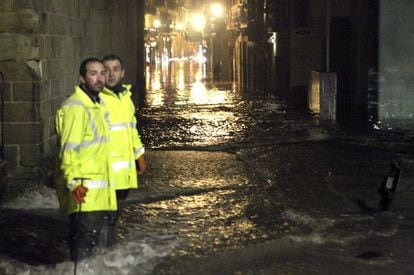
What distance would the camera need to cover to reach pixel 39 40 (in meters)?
8.51

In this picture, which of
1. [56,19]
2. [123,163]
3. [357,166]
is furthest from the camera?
[357,166]

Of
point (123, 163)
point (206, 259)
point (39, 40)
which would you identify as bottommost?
point (206, 259)

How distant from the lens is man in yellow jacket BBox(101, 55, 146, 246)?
5695mm

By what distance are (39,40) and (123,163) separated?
137 inches

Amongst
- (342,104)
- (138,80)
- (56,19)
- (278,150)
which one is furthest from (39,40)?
(138,80)

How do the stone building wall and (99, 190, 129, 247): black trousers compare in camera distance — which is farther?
the stone building wall

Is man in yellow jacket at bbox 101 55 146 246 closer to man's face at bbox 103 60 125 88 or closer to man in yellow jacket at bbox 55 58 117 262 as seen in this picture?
man's face at bbox 103 60 125 88

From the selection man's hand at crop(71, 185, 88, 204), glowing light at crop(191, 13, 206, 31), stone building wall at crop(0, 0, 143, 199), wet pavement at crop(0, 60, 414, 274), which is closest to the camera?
man's hand at crop(71, 185, 88, 204)

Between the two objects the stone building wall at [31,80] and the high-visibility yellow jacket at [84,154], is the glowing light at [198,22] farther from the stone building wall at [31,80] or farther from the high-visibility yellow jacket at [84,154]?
the high-visibility yellow jacket at [84,154]

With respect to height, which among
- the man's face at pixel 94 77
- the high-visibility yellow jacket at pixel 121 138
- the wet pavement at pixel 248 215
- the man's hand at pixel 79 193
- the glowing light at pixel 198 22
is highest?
the glowing light at pixel 198 22

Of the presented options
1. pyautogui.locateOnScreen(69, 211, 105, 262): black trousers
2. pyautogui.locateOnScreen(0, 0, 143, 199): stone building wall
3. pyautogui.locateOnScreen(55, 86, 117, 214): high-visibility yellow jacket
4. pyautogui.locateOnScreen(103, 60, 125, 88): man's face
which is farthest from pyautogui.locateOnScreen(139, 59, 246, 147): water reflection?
pyautogui.locateOnScreen(55, 86, 117, 214): high-visibility yellow jacket

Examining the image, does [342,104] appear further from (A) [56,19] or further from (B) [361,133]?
(A) [56,19]

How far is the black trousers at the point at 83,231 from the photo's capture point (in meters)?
5.39

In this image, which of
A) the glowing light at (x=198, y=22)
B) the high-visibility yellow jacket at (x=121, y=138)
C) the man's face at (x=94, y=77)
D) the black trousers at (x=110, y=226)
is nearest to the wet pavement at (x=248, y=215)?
the black trousers at (x=110, y=226)
